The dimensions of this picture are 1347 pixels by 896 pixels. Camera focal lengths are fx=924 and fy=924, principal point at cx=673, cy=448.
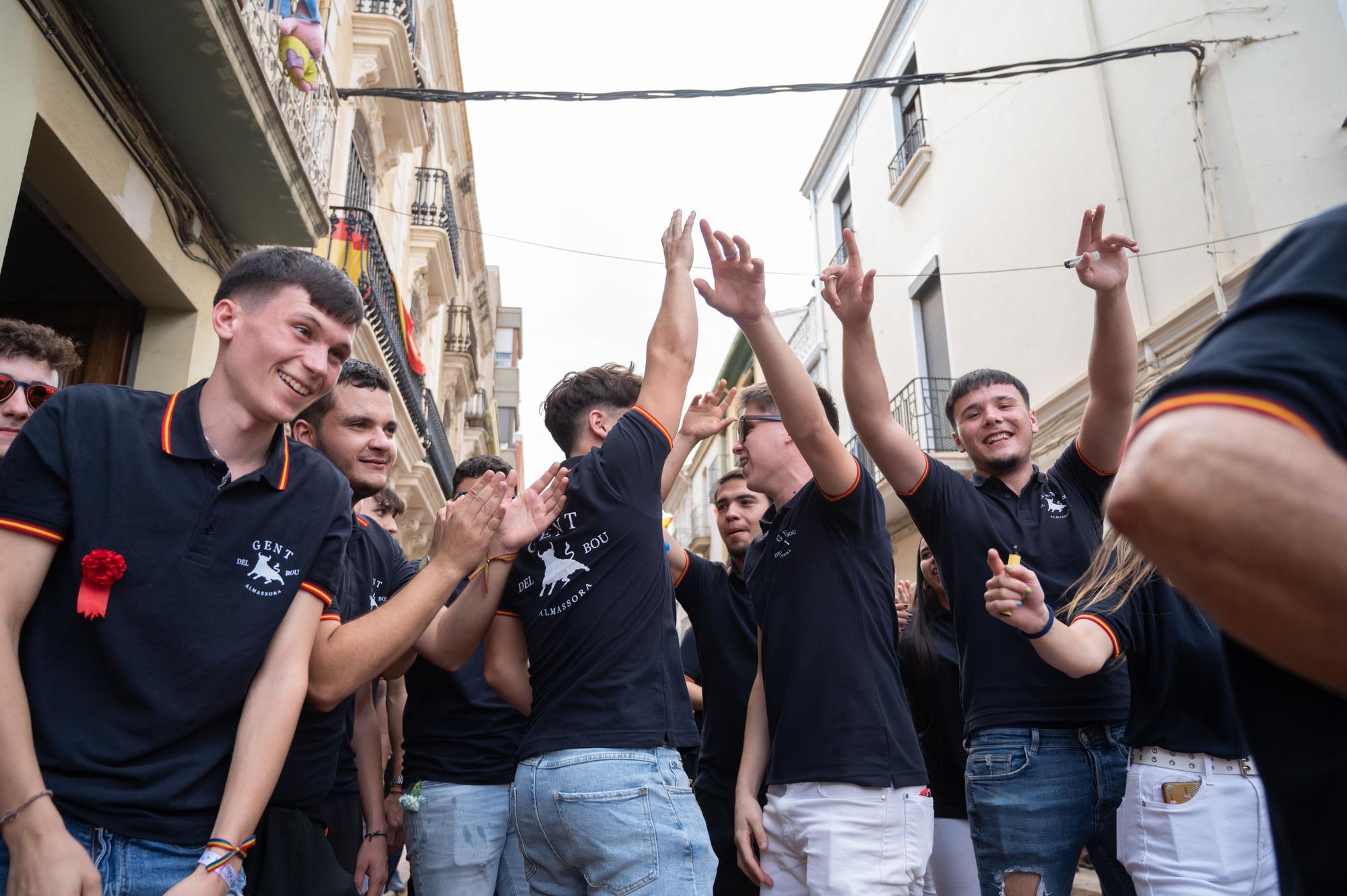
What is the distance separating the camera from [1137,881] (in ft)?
7.66

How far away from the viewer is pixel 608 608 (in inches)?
95.3

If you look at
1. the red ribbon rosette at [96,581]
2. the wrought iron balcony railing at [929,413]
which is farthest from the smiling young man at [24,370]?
the wrought iron balcony railing at [929,413]

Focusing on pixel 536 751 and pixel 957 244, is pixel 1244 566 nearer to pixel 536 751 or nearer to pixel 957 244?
pixel 536 751

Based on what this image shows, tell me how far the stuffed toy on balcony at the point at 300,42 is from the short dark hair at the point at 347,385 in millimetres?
3578

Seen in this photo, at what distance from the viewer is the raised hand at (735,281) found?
9.27ft

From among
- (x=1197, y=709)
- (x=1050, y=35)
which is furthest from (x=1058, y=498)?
Answer: (x=1050, y=35)

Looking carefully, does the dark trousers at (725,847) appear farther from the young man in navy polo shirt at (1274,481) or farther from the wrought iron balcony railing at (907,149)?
the wrought iron balcony railing at (907,149)

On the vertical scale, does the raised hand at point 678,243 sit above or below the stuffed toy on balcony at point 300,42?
below

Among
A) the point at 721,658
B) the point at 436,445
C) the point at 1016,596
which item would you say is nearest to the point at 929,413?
the point at 436,445

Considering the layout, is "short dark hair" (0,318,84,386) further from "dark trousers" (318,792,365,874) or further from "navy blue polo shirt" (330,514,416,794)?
"dark trousers" (318,792,365,874)

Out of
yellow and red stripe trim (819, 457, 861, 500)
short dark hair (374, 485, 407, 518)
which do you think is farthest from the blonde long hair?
short dark hair (374, 485, 407, 518)

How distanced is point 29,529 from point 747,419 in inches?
85.3

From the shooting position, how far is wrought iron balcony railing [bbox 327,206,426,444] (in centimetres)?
900

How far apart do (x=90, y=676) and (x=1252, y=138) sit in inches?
348
